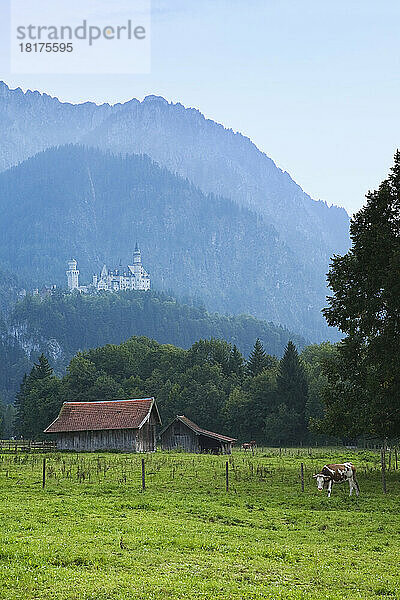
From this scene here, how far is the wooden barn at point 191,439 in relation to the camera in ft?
208

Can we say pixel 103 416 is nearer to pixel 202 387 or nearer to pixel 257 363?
pixel 202 387

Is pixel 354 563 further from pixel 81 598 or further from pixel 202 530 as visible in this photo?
pixel 81 598

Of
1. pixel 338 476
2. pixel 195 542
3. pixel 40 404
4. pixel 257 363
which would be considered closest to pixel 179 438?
pixel 40 404

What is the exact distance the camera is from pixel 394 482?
1120 inches

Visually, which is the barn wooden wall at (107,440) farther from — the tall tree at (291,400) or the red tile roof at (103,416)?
the tall tree at (291,400)

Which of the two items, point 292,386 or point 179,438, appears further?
point 292,386

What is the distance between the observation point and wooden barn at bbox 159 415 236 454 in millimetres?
63344

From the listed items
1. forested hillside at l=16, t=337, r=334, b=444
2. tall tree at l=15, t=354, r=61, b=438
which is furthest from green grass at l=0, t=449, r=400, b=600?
tall tree at l=15, t=354, r=61, b=438

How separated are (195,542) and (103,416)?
49.2 metres

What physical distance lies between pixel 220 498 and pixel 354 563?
1005 centimetres

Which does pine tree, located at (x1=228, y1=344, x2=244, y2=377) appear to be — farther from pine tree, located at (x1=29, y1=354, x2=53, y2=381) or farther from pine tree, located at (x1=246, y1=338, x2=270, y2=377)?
pine tree, located at (x1=29, y1=354, x2=53, y2=381)

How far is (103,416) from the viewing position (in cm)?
6328

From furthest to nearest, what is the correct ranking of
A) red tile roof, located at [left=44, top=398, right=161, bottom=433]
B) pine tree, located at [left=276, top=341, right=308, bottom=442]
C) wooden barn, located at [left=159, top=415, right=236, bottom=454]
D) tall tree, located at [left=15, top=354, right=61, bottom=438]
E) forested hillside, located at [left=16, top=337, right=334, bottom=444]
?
tall tree, located at [left=15, top=354, right=61, bottom=438]
forested hillside, located at [left=16, top=337, right=334, bottom=444]
pine tree, located at [left=276, top=341, right=308, bottom=442]
wooden barn, located at [left=159, top=415, right=236, bottom=454]
red tile roof, located at [left=44, top=398, right=161, bottom=433]

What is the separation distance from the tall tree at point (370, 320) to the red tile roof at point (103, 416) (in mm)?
32835
